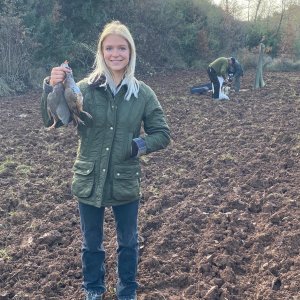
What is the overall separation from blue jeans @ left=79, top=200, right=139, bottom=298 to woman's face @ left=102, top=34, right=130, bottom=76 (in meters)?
0.93

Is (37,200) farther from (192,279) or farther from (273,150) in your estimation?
(273,150)

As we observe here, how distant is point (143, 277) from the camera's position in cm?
424

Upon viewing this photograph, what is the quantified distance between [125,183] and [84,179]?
27 cm

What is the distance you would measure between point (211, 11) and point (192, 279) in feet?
64.5

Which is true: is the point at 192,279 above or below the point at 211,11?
below

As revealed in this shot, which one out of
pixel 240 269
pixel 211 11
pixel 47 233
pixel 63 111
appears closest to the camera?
pixel 63 111

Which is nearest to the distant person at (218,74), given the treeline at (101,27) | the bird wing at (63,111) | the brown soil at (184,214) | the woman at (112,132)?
the brown soil at (184,214)

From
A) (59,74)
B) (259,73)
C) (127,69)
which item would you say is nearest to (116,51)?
(127,69)

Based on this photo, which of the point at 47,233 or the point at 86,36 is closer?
the point at 47,233

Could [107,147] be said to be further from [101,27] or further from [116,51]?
[101,27]

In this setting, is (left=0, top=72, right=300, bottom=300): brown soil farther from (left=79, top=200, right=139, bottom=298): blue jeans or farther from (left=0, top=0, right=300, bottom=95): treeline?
(left=0, top=0, right=300, bottom=95): treeline

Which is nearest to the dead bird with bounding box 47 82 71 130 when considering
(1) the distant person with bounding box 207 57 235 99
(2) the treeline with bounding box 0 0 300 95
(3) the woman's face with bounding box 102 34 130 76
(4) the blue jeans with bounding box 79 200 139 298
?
(3) the woman's face with bounding box 102 34 130 76

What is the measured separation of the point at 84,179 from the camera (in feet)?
11.1

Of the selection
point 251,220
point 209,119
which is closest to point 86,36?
point 209,119
